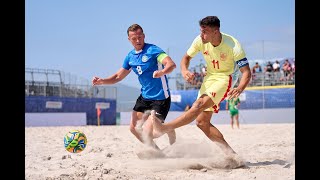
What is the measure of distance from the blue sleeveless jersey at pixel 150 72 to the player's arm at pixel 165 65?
135 mm

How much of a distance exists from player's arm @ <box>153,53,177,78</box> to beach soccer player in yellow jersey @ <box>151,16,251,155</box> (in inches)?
6.2

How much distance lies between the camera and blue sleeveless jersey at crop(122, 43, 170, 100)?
5.81m

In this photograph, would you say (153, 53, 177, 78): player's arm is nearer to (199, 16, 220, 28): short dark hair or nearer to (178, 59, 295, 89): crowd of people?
(199, 16, 220, 28): short dark hair

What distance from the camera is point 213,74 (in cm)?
537

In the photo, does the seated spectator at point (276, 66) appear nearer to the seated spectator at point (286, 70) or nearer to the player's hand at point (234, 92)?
the seated spectator at point (286, 70)

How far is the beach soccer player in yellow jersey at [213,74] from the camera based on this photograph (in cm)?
507

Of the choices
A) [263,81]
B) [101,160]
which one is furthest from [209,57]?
[263,81]

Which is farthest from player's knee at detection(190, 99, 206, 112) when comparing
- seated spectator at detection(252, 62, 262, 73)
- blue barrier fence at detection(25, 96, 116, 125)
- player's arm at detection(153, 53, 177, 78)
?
seated spectator at detection(252, 62, 262, 73)

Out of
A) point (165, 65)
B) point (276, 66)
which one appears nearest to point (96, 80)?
point (165, 65)

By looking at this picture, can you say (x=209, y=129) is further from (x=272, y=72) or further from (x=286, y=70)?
(x=272, y=72)
